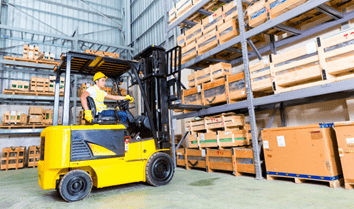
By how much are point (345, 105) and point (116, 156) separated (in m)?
4.60

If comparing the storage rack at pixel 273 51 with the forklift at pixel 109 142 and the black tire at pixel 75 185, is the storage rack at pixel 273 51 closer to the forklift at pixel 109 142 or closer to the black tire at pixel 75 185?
the forklift at pixel 109 142

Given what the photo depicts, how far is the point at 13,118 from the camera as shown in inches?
410

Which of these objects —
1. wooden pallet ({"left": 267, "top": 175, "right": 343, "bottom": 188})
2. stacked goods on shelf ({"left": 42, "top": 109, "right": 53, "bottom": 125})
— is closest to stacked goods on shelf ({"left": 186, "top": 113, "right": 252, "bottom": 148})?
wooden pallet ({"left": 267, "top": 175, "right": 343, "bottom": 188})

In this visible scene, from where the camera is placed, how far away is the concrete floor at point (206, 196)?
9.91 ft

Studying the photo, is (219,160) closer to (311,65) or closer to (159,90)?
(159,90)

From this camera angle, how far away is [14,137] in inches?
460

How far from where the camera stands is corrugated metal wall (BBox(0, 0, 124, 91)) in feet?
41.3

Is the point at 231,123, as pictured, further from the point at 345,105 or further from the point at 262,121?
the point at 345,105

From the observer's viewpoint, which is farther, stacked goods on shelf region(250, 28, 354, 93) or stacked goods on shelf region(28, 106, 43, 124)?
stacked goods on shelf region(28, 106, 43, 124)

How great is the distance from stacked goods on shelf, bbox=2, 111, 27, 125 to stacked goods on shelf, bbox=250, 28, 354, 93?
34.4 feet

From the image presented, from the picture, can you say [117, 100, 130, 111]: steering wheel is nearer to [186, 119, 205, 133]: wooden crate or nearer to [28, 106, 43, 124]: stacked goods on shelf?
[186, 119, 205, 133]: wooden crate

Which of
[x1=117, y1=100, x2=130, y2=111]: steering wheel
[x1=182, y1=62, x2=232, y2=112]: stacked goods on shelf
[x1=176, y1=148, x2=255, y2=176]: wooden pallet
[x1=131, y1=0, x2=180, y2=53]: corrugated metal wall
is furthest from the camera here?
[x1=131, y1=0, x2=180, y2=53]: corrugated metal wall

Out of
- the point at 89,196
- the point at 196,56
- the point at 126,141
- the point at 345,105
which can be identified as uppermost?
the point at 196,56

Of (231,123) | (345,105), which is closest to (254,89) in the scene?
(231,123)
